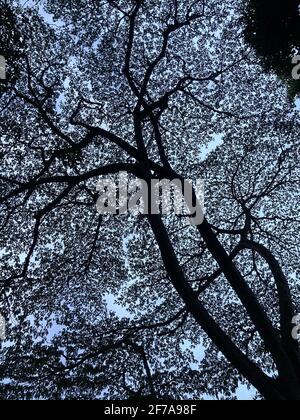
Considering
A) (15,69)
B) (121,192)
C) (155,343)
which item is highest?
(15,69)

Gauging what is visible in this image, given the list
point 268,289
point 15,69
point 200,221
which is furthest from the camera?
point 268,289

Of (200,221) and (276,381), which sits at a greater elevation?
(200,221)

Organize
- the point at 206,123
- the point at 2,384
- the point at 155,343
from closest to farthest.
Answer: the point at 2,384 < the point at 155,343 < the point at 206,123

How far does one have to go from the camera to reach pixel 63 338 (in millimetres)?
12438

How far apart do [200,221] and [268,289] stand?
6.47 m

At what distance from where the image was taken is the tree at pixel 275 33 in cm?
1110

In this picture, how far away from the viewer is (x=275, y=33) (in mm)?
11633

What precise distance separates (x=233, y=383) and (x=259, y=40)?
11511mm

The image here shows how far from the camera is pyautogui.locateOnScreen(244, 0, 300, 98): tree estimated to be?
11.1 m
